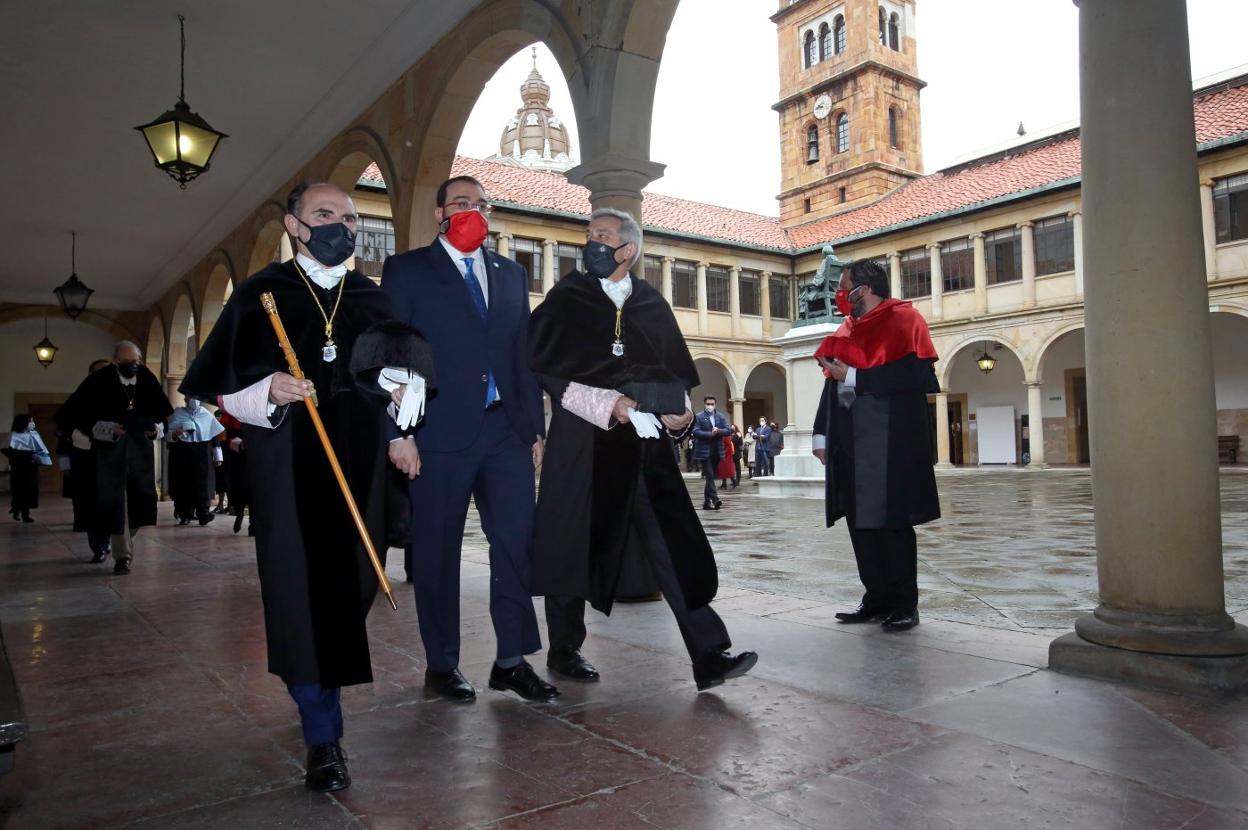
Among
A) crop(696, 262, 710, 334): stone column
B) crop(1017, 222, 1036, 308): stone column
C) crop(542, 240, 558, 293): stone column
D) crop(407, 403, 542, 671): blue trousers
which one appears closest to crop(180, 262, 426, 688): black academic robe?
crop(407, 403, 542, 671): blue trousers

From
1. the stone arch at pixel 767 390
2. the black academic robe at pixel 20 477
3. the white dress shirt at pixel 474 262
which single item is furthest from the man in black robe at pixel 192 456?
the stone arch at pixel 767 390

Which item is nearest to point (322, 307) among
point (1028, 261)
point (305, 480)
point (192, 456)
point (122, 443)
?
point (305, 480)

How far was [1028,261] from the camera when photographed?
87.2 ft

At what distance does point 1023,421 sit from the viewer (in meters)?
29.5

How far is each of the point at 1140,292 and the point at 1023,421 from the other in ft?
94.8

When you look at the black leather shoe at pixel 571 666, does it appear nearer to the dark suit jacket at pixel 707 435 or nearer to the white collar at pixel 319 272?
the white collar at pixel 319 272

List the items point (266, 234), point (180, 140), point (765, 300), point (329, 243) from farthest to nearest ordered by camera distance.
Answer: point (765, 300), point (266, 234), point (180, 140), point (329, 243)

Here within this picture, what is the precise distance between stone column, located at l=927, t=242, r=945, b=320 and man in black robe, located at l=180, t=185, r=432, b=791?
28.6m

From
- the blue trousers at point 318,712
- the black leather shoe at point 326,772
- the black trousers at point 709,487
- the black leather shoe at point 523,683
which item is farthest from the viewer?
the black trousers at point 709,487

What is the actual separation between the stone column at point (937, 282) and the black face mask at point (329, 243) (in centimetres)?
2863

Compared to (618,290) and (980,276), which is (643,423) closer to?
(618,290)

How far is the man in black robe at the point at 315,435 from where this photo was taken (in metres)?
2.30

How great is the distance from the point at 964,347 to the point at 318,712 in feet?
96.6

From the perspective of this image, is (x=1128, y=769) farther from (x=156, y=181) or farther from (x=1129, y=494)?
(x=156, y=181)
